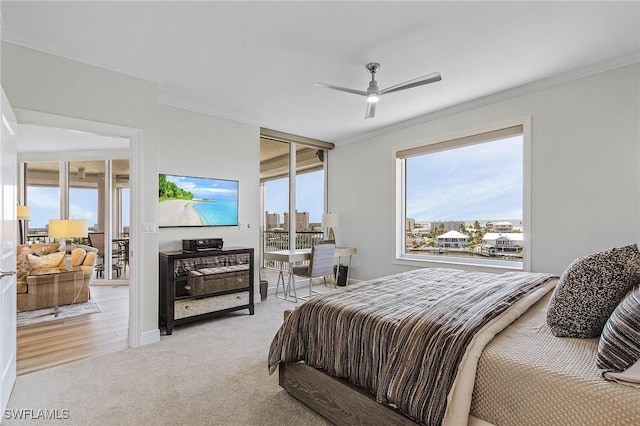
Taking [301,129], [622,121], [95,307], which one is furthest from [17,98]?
[622,121]

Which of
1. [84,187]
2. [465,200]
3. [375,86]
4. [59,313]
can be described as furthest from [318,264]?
[84,187]

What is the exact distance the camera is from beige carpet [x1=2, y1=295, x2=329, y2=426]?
1.97 metres

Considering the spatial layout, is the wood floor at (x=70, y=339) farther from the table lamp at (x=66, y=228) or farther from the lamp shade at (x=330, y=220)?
the lamp shade at (x=330, y=220)

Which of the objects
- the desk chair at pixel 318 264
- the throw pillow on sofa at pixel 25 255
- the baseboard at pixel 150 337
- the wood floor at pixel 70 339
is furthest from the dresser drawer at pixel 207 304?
the throw pillow on sofa at pixel 25 255

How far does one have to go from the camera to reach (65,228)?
4.12 metres

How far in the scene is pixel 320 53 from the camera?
9.33ft

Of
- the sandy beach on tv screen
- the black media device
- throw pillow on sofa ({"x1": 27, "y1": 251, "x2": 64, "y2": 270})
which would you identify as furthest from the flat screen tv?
throw pillow on sofa ({"x1": 27, "y1": 251, "x2": 64, "y2": 270})

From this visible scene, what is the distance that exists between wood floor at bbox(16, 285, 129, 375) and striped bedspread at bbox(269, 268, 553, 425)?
2.03m

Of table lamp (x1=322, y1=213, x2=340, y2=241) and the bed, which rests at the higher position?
table lamp (x1=322, y1=213, x2=340, y2=241)

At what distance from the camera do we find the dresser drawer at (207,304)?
3531mm

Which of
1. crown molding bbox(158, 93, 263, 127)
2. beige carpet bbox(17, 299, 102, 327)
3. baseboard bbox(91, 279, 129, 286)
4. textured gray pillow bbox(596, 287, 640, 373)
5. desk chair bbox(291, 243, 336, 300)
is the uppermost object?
crown molding bbox(158, 93, 263, 127)

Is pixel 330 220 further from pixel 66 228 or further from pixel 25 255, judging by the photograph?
pixel 25 255

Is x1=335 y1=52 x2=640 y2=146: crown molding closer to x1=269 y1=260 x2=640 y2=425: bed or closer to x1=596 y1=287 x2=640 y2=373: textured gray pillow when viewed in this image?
x1=269 y1=260 x2=640 y2=425: bed

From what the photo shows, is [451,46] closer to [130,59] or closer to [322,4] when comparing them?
[322,4]
